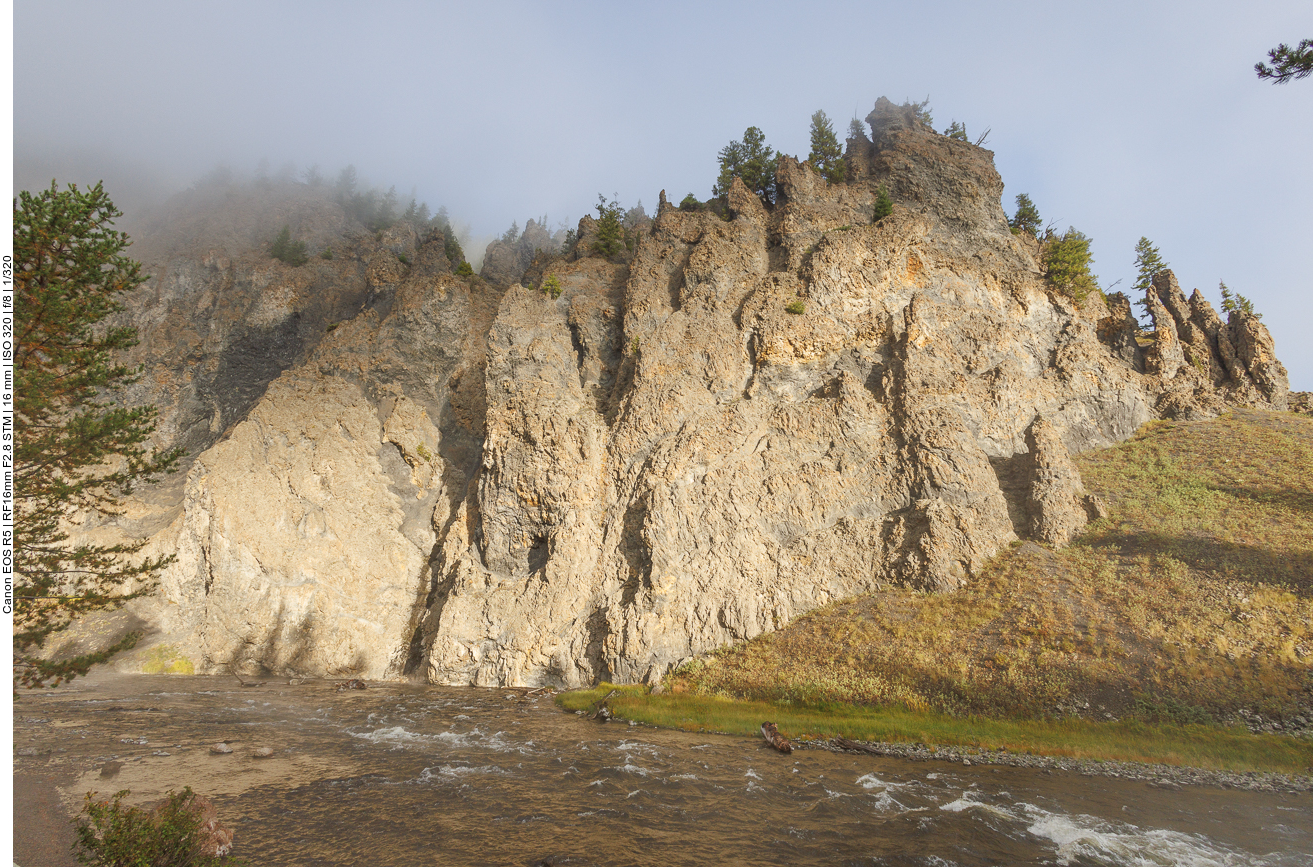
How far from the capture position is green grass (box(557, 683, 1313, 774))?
17359mm

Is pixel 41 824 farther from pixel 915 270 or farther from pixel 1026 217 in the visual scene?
pixel 1026 217

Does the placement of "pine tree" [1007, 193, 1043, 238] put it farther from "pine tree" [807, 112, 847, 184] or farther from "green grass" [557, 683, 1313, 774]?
"green grass" [557, 683, 1313, 774]

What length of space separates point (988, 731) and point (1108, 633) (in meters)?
7.79

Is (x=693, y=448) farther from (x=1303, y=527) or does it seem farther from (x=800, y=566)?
(x=1303, y=527)

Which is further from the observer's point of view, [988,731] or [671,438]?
[671,438]

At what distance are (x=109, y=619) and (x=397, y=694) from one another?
1997cm

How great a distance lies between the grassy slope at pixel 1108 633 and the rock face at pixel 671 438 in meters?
2.23

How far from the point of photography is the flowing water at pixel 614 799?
40.2ft

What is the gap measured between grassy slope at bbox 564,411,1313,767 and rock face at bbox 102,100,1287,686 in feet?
7.31

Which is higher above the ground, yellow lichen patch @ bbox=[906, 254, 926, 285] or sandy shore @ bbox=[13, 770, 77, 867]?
yellow lichen patch @ bbox=[906, 254, 926, 285]

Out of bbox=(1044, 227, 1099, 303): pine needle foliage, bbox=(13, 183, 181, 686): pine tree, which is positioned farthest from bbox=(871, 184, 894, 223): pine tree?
bbox=(13, 183, 181, 686): pine tree

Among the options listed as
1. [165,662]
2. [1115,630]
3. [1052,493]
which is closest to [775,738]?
A: [1115,630]

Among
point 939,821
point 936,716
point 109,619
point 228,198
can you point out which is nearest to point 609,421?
point 936,716

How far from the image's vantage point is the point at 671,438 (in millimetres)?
34000
